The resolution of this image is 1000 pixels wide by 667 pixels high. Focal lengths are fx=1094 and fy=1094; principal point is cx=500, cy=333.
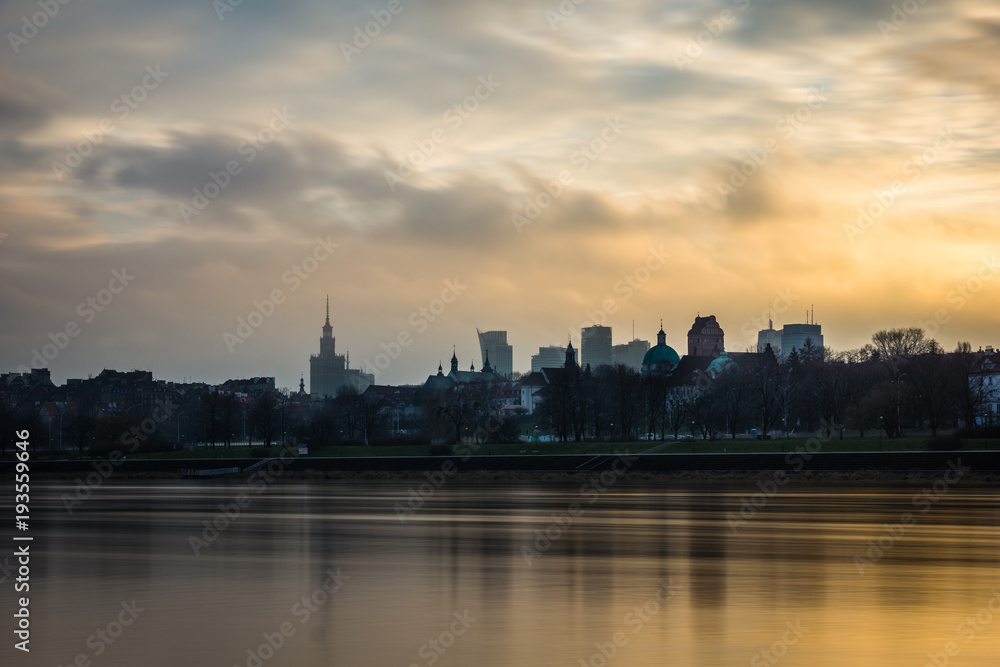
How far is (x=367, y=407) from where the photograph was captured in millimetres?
138875

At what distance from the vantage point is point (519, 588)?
2181 centimetres

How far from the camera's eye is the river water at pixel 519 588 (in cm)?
1633

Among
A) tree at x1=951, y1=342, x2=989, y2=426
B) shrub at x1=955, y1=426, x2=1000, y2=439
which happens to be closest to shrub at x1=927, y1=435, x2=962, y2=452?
shrub at x1=955, y1=426, x2=1000, y2=439

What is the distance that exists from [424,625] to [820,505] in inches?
1182

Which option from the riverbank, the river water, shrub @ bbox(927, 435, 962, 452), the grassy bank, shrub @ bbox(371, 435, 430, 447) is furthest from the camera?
shrub @ bbox(371, 435, 430, 447)

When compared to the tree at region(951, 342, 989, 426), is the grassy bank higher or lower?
lower

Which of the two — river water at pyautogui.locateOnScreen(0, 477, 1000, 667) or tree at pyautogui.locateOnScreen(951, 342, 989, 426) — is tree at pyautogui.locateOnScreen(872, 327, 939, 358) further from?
river water at pyautogui.locateOnScreen(0, 477, 1000, 667)

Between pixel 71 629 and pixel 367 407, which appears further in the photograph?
pixel 367 407

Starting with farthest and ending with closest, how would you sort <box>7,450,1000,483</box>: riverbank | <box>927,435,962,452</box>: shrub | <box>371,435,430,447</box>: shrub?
<box>371,435,430,447</box>: shrub
<box>927,435,962,452</box>: shrub
<box>7,450,1000,483</box>: riverbank

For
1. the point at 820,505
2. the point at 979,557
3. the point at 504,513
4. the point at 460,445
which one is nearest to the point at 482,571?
the point at 979,557

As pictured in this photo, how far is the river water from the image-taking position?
16328 mm

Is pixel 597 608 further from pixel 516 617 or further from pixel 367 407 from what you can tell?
pixel 367 407

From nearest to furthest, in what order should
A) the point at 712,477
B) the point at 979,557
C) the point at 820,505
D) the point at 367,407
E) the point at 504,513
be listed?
the point at 979,557, the point at 504,513, the point at 820,505, the point at 712,477, the point at 367,407

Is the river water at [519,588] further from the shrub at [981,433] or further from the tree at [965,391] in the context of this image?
the tree at [965,391]
